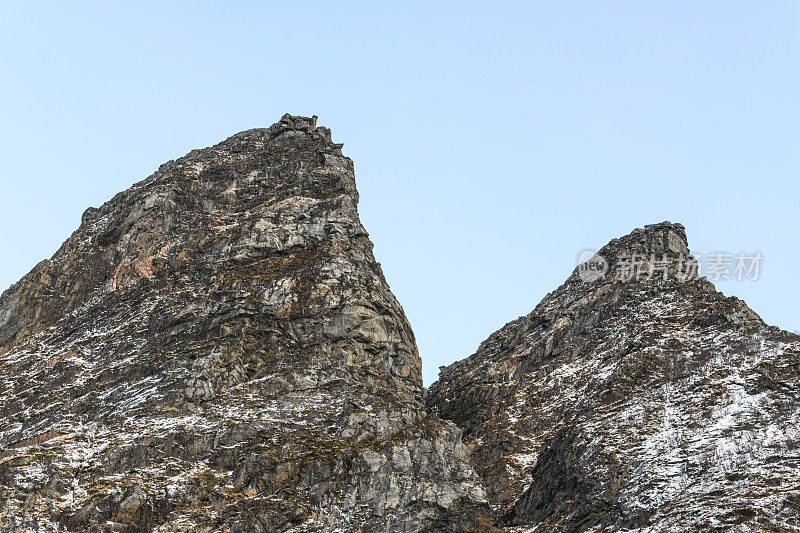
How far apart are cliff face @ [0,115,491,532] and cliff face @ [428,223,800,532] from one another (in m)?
5.13

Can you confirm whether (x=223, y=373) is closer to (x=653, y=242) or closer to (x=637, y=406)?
(x=637, y=406)

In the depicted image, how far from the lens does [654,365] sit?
49.8 m

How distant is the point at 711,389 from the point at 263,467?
22.6 meters

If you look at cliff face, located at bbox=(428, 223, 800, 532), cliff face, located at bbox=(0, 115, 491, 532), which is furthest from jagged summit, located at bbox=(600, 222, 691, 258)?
cliff face, located at bbox=(0, 115, 491, 532)

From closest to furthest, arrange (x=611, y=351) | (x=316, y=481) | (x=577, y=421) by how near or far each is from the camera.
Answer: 1. (x=316, y=481)
2. (x=577, y=421)
3. (x=611, y=351)

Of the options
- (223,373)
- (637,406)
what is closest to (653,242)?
(637,406)

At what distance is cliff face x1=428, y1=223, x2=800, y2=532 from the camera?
37.0 m

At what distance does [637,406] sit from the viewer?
4619 centimetres

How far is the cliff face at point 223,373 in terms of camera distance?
38.7m

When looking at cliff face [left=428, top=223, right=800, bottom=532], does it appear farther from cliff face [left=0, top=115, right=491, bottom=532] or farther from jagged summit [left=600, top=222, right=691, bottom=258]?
cliff face [left=0, top=115, right=491, bottom=532]

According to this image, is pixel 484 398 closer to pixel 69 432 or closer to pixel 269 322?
pixel 269 322

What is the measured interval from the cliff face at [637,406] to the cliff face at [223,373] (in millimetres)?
5126

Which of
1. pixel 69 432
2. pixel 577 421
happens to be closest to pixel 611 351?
pixel 577 421

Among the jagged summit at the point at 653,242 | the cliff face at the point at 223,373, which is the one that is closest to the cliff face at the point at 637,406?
the jagged summit at the point at 653,242
